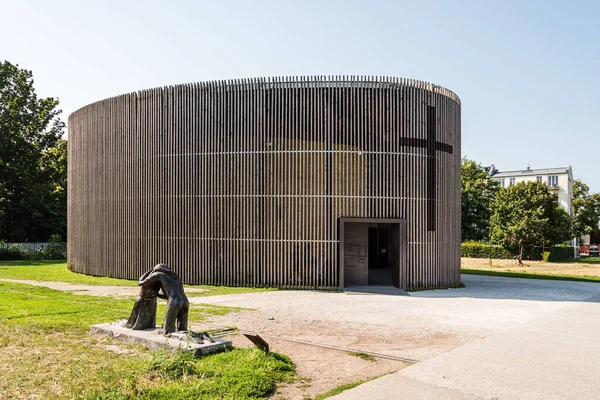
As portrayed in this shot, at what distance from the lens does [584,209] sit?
68.4 meters

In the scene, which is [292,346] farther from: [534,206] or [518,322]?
[534,206]

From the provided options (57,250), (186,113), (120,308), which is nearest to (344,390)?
(120,308)

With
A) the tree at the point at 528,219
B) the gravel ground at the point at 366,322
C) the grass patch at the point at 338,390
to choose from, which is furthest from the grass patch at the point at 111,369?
the tree at the point at 528,219

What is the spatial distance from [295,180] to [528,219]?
3592 cm

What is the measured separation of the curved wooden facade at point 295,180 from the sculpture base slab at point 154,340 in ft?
29.9

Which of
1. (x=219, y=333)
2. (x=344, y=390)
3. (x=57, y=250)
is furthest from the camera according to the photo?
(x=57, y=250)

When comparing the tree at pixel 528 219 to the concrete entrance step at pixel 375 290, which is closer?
the concrete entrance step at pixel 375 290

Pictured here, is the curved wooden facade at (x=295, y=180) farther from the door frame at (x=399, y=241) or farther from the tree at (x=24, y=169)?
the tree at (x=24, y=169)

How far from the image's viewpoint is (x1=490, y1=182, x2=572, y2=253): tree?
1844 inches

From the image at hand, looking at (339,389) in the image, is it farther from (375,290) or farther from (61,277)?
(61,277)

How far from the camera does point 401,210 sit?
18.4m

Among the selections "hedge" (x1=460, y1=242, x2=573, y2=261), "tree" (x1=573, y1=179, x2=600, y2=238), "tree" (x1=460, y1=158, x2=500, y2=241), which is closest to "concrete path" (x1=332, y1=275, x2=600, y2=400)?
"hedge" (x1=460, y1=242, x2=573, y2=261)

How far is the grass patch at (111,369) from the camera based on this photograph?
20.4 feet

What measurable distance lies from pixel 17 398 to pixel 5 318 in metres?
5.63
